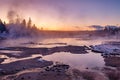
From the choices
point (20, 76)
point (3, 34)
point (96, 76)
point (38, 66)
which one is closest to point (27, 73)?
point (20, 76)

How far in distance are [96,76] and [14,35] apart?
494 ft

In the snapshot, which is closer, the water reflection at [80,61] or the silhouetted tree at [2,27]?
the water reflection at [80,61]

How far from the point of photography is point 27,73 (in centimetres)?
4778

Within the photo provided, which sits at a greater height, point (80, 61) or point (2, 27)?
point (2, 27)

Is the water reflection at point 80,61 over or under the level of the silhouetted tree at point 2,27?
under

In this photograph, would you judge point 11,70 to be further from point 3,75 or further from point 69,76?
point 69,76

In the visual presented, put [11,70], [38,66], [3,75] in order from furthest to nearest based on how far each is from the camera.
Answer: [38,66], [11,70], [3,75]

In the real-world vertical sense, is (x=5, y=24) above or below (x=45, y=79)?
above

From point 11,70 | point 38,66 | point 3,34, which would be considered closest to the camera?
point 11,70

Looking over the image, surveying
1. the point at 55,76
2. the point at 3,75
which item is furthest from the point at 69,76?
the point at 3,75

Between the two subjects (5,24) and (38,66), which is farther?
(5,24)

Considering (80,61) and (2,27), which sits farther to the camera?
(2,27)

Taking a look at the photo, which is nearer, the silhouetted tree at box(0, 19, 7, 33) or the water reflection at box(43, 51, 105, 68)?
the water reflection at box(43, 51, 105, 68)

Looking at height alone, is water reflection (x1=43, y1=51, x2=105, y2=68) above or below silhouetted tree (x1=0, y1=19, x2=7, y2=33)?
below
